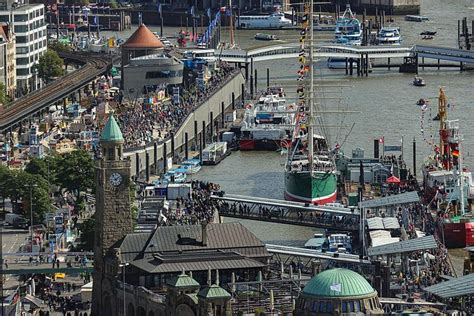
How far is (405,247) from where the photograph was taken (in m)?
74.0

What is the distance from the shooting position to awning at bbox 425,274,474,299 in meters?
64.1

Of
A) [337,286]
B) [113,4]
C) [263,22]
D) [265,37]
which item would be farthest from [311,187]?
[113,4]

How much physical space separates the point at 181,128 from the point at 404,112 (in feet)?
47.7

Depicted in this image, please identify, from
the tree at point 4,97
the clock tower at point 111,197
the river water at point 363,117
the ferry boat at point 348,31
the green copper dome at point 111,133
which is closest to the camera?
the clock tower at point 111,197

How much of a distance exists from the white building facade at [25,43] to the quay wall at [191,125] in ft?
36.8

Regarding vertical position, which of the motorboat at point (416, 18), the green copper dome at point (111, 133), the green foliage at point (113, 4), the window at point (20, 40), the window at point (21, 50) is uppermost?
the green copper dome at point (111, 133)

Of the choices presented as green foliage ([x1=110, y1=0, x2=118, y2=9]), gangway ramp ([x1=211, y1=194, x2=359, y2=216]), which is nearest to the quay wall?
→ gangway ramp ([x1=211, y1=194, x2=359, y2=216])

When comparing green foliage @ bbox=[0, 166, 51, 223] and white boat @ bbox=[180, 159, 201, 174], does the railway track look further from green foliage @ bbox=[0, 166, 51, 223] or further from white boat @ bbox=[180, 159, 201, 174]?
green foliage @ bbox=[0, 166, 51, 223]

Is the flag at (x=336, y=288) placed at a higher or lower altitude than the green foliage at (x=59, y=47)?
higher

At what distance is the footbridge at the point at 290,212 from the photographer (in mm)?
83500

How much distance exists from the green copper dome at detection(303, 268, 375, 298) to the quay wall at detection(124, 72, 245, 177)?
35.4 meters

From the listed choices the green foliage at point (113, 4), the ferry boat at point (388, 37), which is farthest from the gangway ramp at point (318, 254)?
the green foliage at point (113, 4)

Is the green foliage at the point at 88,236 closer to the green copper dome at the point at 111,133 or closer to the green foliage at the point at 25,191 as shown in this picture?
the green copper dome at the point at 111,133

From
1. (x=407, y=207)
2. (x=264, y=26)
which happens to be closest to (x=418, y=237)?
(x=407, y=207)
